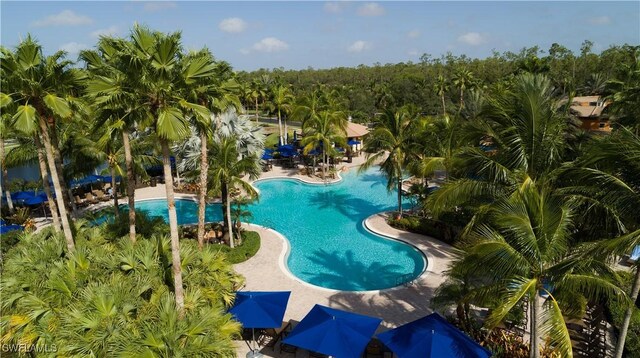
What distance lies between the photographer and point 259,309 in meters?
12.6

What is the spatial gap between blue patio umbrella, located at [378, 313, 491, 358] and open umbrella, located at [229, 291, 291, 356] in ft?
11.2

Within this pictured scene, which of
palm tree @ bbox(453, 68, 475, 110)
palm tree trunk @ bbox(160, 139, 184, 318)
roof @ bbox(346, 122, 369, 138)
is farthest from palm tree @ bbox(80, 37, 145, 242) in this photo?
palm tree @ bbox(453, 68, 475, 110)

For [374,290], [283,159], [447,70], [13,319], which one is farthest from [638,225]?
[447,70]

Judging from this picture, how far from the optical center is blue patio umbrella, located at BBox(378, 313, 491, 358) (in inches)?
407

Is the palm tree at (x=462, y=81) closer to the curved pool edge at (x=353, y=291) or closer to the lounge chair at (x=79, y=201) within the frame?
the curved pool edge at (x=353, y=291)

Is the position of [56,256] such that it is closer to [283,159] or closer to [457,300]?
[457,300]

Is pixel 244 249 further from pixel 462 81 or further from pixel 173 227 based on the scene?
pixel 462 81

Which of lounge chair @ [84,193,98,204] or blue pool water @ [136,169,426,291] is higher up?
lounge chair @ [84,193,98,204]

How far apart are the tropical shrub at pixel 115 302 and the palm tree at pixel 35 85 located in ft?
8.70

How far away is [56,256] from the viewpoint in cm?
1275

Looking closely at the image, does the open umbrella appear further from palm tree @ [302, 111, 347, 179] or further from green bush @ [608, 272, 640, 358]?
palm tree @ [302, 111, 347, 179]

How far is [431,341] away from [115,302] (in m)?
8.37

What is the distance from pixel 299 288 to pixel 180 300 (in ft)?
23.3

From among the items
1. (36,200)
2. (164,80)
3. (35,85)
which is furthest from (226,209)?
(36,200)
